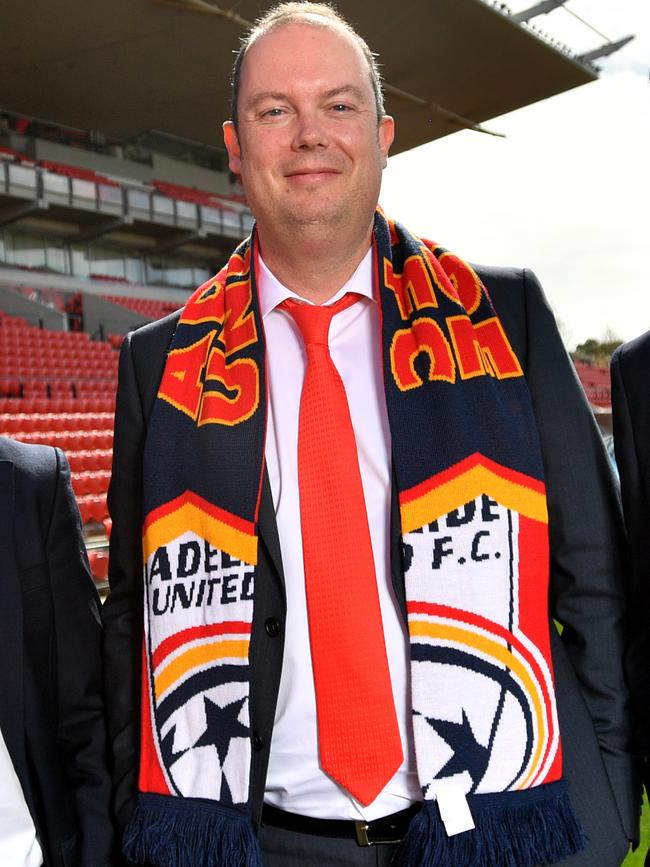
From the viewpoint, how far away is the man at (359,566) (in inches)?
56.3

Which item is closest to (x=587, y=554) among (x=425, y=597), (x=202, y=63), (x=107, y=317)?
(x=425, y=597)

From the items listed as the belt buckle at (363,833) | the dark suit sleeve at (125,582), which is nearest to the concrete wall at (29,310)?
the dark suit sleeve at (125,582)

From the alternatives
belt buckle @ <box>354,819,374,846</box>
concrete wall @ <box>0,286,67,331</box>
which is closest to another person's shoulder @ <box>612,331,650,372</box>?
belt buckle @ <box>354,819,374,846</box>

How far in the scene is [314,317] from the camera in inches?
63.8

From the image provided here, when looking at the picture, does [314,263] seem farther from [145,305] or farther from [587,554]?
[145,305]

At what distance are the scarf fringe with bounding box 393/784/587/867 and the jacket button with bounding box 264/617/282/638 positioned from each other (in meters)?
0.35

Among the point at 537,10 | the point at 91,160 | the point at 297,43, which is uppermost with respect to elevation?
the point at 537,10

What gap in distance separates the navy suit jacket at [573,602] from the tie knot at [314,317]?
0.89ft

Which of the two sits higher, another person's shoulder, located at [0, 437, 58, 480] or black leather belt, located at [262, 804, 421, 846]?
another person's shoulder, located at [0, 437, 58, 480]

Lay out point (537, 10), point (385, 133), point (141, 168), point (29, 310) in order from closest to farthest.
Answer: point (385, 133) < point (29, 310) < point (537, 10) < point (141, 168)

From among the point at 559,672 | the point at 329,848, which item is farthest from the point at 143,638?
the point at 559,672

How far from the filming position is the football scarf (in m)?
1.41

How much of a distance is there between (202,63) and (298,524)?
19662 mm

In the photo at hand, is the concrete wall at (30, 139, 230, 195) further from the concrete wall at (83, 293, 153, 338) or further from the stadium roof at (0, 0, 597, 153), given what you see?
the concrete wall at (83, 293, 153, 338)
